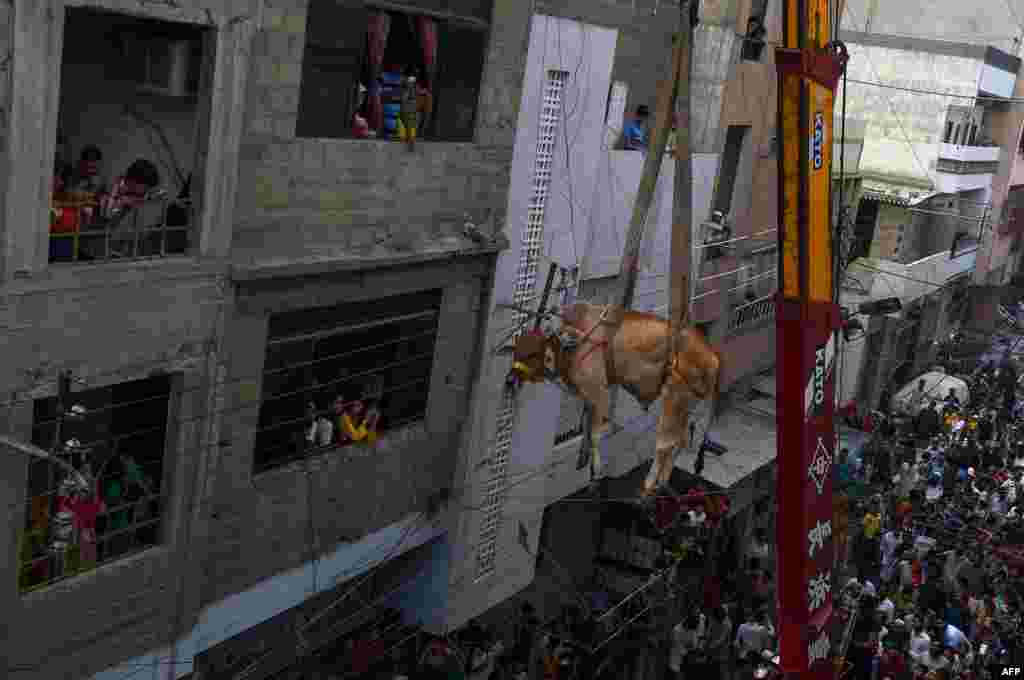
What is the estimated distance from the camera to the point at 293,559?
12.9 meters

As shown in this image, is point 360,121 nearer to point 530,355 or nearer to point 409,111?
point 409,111

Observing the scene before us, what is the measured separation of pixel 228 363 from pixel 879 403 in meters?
27.7

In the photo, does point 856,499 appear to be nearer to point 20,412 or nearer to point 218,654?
point 218,654

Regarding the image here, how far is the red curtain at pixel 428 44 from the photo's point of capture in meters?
12.7

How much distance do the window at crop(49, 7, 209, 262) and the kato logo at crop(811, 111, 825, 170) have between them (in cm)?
502

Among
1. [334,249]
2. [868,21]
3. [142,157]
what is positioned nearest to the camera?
[142,157]

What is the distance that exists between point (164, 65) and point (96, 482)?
3607 mm

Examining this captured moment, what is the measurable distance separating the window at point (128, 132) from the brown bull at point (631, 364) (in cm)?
355

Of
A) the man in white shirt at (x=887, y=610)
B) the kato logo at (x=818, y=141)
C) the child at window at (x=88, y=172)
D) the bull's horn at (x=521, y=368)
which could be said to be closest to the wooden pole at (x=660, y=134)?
the kato logo at (x=818, y=141)

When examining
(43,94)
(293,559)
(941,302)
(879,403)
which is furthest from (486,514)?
(941,302)

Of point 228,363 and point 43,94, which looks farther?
point 228,363

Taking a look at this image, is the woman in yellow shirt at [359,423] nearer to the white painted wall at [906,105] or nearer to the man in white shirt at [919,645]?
the man in white shirt at [919,645]

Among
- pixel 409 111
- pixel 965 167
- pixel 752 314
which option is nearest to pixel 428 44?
pixel 409 111

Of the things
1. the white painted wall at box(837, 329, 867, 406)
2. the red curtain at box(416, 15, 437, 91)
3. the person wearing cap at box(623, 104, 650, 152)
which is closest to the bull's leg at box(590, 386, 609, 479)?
the red curtain at box(416, 15, 437, 91)
